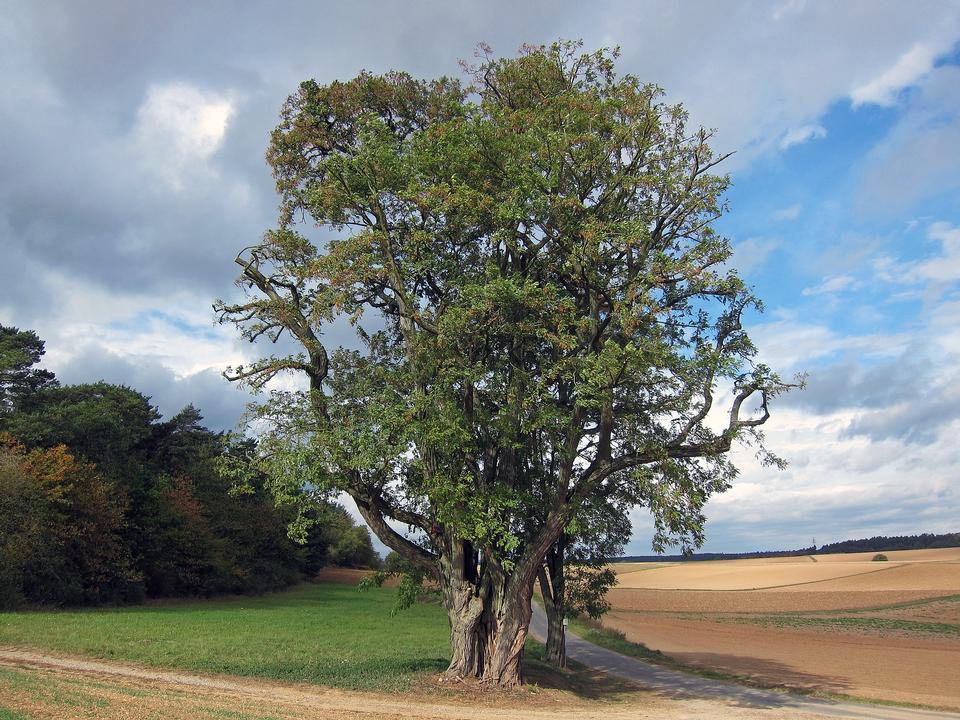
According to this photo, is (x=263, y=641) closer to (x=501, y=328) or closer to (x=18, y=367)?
(x=501, y=328)

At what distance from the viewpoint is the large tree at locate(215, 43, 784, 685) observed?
54.0 ft

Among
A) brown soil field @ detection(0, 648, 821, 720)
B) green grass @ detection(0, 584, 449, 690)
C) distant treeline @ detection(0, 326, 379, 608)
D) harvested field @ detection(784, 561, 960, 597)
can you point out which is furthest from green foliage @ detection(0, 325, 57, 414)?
harvested field @ detection(784, 561, 960, 597)

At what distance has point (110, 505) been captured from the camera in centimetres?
4406

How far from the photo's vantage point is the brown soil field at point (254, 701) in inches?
449

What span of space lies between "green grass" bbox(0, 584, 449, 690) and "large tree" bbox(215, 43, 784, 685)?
381 centimetres

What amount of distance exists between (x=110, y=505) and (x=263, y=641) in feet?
66.0

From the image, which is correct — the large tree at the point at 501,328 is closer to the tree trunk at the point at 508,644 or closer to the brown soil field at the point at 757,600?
the tree trunk at the point at 508,644

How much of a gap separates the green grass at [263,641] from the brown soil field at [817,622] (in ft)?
45.8

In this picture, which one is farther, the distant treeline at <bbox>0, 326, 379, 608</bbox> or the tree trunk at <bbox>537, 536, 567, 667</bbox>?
the distant treeline at <bbox>0, 326, 379, 608</bbox>

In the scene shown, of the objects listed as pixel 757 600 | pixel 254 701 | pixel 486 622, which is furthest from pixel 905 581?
pixel 254 701

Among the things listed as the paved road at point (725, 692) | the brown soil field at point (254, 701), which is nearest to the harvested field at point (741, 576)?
the paved road at point (725, 692)

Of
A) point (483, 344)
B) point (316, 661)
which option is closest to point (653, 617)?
point (316, 661)

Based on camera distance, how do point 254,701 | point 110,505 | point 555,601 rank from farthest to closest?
point 110,505 → point 555,601 → point 254,701

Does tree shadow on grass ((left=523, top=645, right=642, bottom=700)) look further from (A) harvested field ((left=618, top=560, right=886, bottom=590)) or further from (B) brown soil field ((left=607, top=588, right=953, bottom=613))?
(A) harvested field ((left=618, top=560, right=886, bottom=590))
